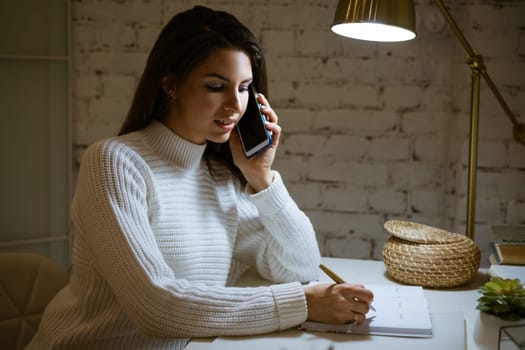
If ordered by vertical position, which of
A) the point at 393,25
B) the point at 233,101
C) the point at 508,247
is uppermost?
the point at 393,25

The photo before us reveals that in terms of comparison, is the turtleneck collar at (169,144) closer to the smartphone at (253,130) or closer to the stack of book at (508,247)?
Result: the smartphone at (253,130)

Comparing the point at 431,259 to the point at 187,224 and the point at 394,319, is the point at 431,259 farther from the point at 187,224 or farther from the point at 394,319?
the point at 187,224

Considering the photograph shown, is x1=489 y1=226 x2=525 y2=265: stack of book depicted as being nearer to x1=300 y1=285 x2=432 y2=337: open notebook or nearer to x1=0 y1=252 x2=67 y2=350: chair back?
x1=300 y1=285 x2=432 y2=337: open notebook

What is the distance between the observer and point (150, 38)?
208 centimetres

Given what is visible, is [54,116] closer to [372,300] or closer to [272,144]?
[272,144]

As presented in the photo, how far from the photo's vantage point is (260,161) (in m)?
1.36

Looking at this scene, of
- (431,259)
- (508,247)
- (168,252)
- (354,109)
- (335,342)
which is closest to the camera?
(335,342)

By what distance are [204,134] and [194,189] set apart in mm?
116

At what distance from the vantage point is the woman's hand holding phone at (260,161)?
1.35m

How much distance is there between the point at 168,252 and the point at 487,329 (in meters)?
0.57

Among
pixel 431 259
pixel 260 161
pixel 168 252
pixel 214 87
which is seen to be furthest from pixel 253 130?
pixel 431 259

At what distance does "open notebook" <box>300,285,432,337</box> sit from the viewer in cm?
103

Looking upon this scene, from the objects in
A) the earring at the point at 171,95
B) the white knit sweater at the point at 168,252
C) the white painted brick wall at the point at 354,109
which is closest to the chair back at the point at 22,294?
the white knit sweater at the point at 168,252

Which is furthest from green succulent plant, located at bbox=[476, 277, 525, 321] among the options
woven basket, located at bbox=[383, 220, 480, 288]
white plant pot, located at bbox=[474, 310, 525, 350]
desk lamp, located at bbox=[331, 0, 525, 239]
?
desk lamp, located at bbox=[331, 0, 525, 239]
